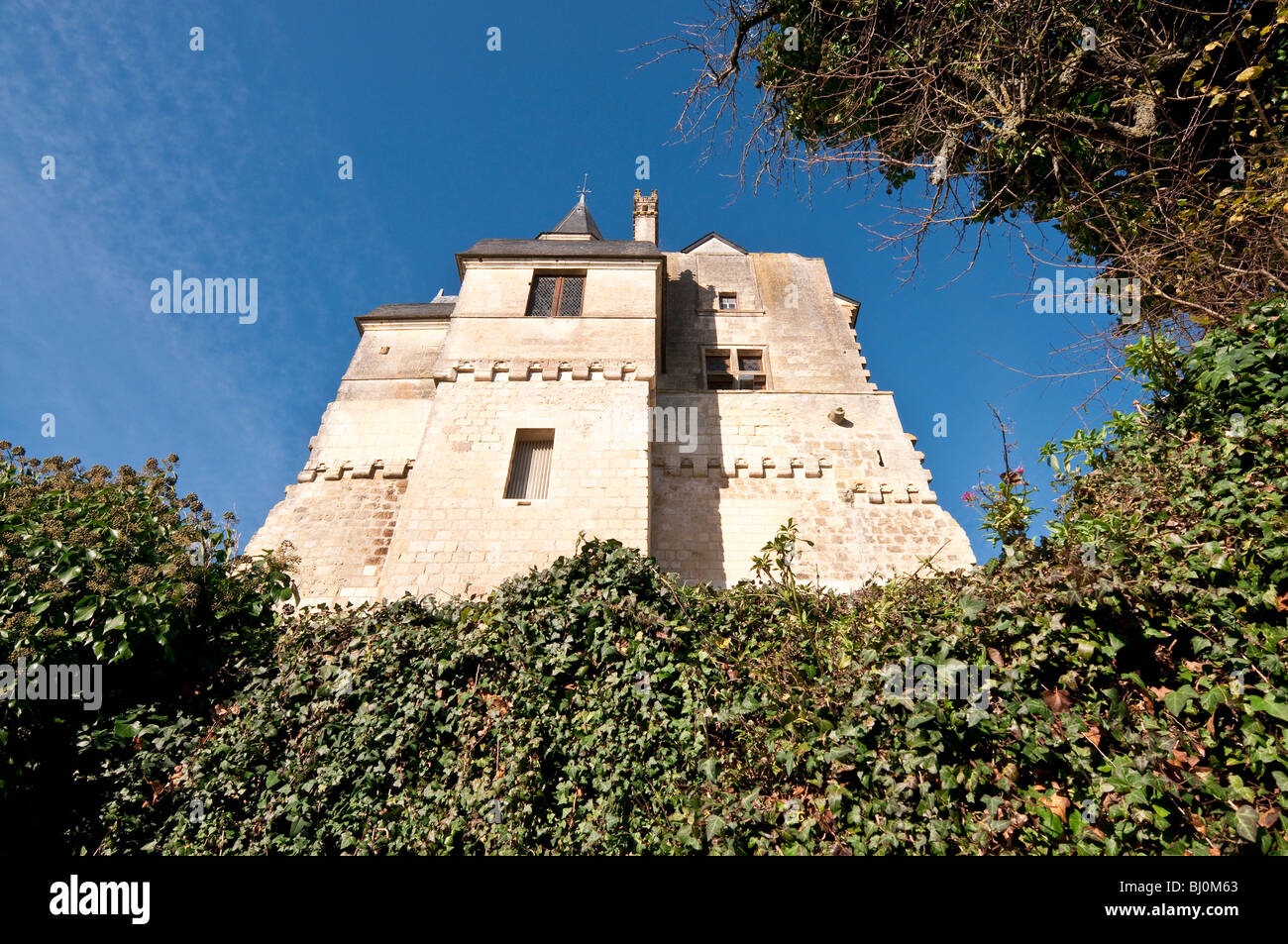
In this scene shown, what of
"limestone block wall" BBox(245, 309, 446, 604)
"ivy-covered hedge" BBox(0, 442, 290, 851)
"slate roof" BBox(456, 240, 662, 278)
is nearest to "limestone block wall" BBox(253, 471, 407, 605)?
"limestone block wall" BBox(245, 309, 446, 604)

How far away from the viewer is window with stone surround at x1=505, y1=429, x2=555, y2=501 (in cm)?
974

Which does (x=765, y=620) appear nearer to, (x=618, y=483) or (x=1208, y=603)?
(x=1208, y=603)

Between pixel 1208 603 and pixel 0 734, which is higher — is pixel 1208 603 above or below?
above

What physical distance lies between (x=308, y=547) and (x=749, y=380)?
9.07 m

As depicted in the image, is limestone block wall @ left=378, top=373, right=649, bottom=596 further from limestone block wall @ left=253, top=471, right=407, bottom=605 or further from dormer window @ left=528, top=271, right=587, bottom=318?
dormer window @ left=528, top=271, right=587, bottom=318

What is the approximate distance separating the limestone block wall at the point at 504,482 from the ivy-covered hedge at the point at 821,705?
10.1 ft

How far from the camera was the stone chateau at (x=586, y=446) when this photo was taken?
9.33m

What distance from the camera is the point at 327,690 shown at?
499 cm

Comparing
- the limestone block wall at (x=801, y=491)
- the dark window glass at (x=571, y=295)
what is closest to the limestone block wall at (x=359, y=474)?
the dark window glass at (x=571, y=295)

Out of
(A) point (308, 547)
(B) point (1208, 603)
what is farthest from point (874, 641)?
(A) point (308, 547)

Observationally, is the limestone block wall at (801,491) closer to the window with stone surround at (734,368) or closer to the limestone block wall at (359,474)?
the window with stone surround at (734,368)

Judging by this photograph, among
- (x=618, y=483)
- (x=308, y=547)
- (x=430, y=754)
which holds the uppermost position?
(x=618, y=483)
